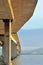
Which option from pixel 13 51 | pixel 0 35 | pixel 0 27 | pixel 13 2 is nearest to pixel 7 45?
pixel 13 2

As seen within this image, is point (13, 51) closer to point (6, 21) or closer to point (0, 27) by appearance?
point (0, 27)

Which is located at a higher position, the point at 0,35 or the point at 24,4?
the point at 24,4

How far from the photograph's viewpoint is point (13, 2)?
104ft

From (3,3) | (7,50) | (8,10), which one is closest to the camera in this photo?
(3,3)

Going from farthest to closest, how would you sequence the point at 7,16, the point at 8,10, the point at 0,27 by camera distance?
the point at 0,27 → the point at 7,16 → the point at 8,10

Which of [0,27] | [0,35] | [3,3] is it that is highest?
[3,3]

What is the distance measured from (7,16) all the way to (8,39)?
4618mm

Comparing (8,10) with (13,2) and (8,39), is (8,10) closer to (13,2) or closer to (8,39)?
(13,2)

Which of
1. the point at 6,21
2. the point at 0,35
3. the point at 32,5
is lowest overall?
the point at 0,35

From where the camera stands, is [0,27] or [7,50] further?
[0,27]

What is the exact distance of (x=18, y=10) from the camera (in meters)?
37.0

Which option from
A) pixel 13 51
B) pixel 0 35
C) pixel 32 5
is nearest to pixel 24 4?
pixel 32 5

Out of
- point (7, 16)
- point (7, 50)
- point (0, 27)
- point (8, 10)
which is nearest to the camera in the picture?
point (8, 10)

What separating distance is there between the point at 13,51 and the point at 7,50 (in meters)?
40.0
